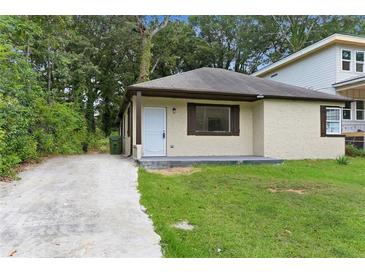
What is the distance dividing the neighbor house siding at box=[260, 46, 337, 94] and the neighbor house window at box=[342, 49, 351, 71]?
55cm

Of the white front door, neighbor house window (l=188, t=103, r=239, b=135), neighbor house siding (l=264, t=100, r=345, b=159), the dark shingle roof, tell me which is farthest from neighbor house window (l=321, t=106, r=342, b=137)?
the white front door

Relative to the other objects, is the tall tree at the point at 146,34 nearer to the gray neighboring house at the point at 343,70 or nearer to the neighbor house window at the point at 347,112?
the gray neighboring house at the point at 343,70

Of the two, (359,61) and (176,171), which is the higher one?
(359,61)

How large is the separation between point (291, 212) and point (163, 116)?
7.24 meters

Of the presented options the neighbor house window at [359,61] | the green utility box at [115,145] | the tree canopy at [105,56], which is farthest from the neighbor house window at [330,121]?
the tree canopy at [105,56]

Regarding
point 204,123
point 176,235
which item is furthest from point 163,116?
point 176,235

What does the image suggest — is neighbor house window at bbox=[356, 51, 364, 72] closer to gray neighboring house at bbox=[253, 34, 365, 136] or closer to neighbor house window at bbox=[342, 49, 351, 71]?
gray neighboring house at bbox=[253, 34, 365, 136]

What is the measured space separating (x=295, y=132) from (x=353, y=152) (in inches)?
152

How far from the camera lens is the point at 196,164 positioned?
32.7 ft

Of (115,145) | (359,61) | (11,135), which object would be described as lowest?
(115,145)

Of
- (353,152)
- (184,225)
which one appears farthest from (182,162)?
(353,152)

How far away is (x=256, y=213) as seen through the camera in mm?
5164

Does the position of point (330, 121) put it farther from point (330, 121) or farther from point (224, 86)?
point (224, 86)
